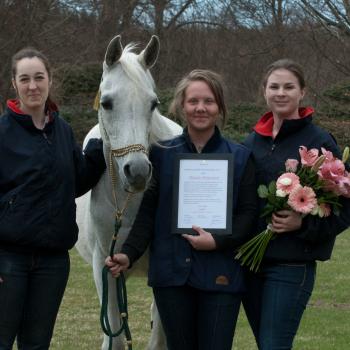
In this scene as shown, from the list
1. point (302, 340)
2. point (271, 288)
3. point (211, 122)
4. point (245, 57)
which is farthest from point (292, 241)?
point (245, 57)

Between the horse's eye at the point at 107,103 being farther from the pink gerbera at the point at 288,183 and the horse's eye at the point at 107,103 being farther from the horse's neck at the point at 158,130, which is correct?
the pink gerbera at the point at 288,183

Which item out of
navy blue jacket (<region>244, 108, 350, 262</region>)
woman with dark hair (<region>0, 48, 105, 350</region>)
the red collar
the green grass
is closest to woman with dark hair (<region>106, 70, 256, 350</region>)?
navy blue jacket (<region>244, 108, 350, 262</region>)

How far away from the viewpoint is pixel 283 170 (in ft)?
11.8

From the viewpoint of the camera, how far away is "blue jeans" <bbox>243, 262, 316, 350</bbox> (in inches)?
139

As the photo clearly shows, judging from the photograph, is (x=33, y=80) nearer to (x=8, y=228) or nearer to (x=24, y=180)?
(x=24, y=180)

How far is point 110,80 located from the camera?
3941mm

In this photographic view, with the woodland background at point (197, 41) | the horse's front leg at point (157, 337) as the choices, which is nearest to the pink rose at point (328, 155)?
the horse's front leg at point (157, 337)

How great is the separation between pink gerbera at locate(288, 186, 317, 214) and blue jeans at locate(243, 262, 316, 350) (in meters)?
0.32

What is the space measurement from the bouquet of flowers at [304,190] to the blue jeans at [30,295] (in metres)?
0.98

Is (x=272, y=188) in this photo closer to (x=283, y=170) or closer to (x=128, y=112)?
(x=283, y=170)

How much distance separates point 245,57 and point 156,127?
79.8 feet

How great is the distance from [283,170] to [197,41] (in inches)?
973

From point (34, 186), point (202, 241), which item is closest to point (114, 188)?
point (34, 186)

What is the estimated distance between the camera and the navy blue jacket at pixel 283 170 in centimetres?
353
